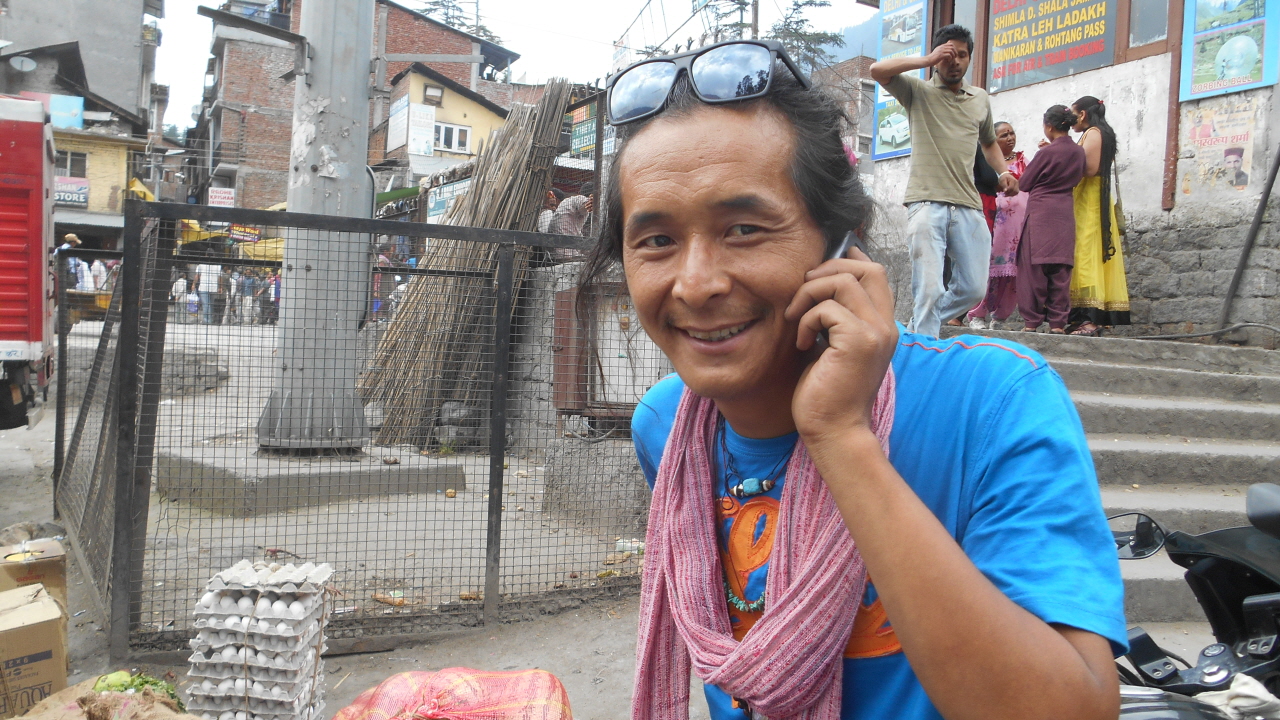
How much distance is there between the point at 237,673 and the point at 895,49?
10329 mm

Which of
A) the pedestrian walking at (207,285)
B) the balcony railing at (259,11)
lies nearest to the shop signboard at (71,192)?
the balcony railing at (259,11)

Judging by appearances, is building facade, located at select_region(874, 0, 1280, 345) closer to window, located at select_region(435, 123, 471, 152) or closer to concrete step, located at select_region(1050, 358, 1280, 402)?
concrete step, located at select_region(1050, 358, 1280, 402)

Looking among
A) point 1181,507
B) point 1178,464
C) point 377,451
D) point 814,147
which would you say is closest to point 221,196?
point 377,451

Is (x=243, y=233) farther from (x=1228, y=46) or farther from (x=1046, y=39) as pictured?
(x=1228, y=46)

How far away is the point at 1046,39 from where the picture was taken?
8594 mm

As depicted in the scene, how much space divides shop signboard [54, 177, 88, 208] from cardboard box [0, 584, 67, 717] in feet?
111

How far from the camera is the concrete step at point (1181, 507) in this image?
A: 165 inches

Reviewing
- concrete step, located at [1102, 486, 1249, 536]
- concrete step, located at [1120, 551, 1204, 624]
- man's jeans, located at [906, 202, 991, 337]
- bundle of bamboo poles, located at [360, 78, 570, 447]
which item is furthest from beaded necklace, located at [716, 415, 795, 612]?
man's jeans, located at [906, 202, 991, 337]

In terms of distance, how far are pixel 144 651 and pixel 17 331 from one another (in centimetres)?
310

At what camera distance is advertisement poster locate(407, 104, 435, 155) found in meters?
32.4

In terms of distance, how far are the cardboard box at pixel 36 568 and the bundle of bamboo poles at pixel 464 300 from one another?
1934 millimetres

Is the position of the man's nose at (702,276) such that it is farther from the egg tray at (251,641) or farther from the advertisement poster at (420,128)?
the advertisement poster at (420,128)

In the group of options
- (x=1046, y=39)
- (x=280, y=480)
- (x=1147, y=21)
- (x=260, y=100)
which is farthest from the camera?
(x=260, y=100)

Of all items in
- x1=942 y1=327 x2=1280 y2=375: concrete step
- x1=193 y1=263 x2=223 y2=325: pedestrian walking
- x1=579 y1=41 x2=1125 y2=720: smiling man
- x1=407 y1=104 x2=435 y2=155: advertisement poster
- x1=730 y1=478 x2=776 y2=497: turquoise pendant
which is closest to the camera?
x1=579 y1=41 x2=1125 y2=720: smiling man
